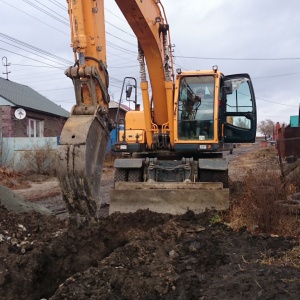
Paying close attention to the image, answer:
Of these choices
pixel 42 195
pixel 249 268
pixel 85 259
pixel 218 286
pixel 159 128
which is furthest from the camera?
pixel 42 195

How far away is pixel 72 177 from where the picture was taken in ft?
17.2

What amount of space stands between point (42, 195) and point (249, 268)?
10.6 metres

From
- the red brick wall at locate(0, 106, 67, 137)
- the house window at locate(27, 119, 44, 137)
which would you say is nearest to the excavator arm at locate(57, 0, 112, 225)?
the red brick wall at locate(0, 106, 67, 137)

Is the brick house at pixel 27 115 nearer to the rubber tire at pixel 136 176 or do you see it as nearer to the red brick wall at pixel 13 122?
the red brick wall at pixel 13 122

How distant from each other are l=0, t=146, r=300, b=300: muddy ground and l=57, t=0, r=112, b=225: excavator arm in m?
0.59

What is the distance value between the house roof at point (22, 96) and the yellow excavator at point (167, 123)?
16.5 m

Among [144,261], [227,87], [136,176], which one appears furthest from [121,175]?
[144,261]

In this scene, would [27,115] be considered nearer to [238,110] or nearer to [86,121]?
[238,110]

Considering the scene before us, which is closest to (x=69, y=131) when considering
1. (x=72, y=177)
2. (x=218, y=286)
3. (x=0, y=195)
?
(x=72, y=177)

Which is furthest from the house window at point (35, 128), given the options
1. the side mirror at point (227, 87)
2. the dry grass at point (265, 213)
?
the dry grass at point (265, 213)

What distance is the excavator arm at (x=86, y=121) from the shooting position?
5250 mm

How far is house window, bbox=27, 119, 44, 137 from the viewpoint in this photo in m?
26.5

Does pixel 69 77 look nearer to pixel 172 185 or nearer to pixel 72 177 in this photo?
pixel 72 177

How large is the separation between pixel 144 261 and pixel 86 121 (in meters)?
1.83
